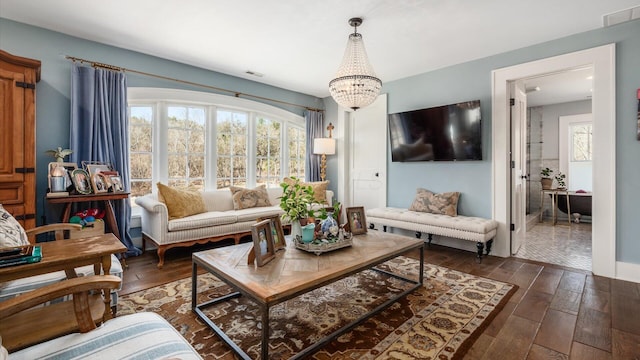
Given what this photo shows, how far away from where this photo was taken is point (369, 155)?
504 centimetres

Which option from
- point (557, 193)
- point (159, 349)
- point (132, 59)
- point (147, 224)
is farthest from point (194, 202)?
point (557, 193)

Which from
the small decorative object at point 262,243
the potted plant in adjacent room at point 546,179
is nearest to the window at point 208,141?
the small decorative object at point 262,243

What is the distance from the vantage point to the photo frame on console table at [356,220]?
105 inches

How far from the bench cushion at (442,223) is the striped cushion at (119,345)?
312cm

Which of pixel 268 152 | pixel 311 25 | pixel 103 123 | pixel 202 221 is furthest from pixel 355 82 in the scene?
pixel 103 123

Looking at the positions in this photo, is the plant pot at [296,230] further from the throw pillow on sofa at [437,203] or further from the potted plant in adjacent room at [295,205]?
the throw pillow on sofa at [437,203]

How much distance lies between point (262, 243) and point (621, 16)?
374 cm

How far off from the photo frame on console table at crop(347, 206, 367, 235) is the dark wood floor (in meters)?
1.18

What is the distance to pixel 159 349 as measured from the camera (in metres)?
1.06

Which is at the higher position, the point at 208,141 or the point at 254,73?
the point at 254,73

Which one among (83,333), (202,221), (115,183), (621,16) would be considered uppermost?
(621,16)

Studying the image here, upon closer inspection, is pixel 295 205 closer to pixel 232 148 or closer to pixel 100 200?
pixel 100 200

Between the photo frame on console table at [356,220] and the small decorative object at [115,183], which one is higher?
the small decorative object at [115,183]

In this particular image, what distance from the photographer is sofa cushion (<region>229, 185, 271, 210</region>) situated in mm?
4180
